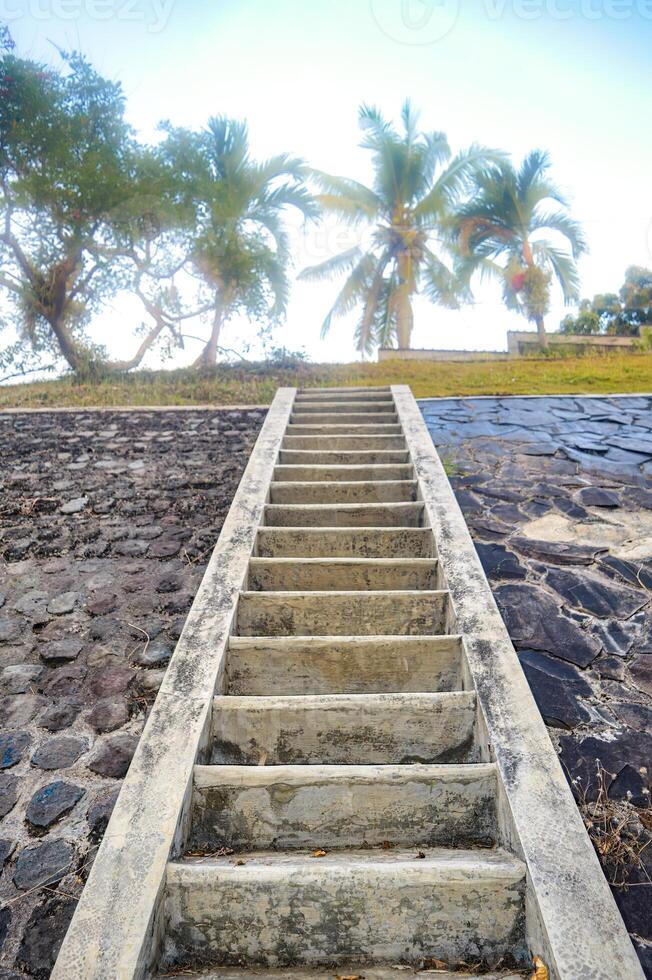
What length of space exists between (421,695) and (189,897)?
3.70 ft

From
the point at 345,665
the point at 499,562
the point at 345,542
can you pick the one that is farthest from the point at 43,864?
the point at 499,562

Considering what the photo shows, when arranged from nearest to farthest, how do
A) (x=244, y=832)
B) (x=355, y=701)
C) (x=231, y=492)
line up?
1. (x=244, y=832)
2. (x=355, y=701)
3. (x=231, y=492)

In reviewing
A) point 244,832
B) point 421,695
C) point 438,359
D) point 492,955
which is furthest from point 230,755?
point 438,359

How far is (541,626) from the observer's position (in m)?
3.36

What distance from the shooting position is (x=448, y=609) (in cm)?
326

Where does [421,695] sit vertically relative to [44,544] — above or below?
below

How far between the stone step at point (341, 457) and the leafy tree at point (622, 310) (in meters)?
14.4

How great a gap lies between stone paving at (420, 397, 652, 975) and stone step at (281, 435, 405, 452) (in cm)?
54

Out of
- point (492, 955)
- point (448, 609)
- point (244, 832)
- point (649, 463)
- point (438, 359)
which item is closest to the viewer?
point (492, 955)

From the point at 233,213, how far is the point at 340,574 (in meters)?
12.8

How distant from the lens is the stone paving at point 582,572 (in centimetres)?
241

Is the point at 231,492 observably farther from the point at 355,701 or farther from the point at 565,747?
the point at 565,747

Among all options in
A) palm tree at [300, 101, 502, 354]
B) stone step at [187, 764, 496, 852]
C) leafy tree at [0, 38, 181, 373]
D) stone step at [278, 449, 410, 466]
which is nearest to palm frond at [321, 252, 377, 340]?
palm tree at [300, 101, 502, 354]

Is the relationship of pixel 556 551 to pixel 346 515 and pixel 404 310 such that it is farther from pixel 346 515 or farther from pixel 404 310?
pixel 404 310
